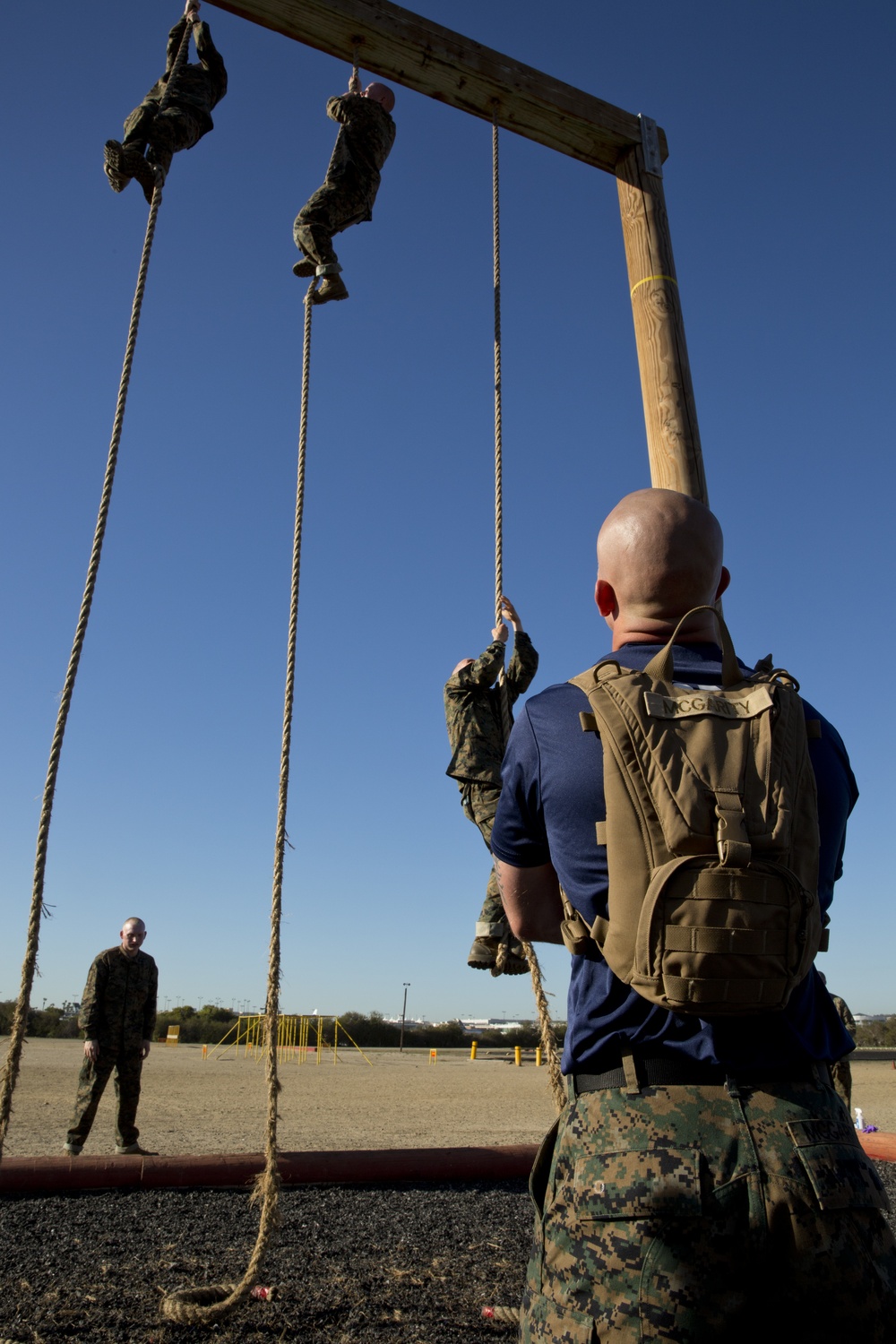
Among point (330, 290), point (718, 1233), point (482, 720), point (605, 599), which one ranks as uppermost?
point (330, 290)

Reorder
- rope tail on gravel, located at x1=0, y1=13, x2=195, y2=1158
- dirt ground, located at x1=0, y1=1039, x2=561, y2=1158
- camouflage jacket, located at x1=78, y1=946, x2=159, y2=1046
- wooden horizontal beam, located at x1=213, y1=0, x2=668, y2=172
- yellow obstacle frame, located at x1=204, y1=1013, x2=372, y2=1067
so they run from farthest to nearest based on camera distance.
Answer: yellow obstacle frame, located at x1=204, y1=1013, x2=372, y2=1067, dirt ground, located at x1=0, y1=1039, x2=561, y2=1158, camouflage jacket, located at x1=78, y1=946, x2=159, y2=1046, wooden horizontal beam, located at x1=213, y1=0, x2=668, y2=172, rope tail on gravel, located at x1=0, y1=13, x2=195, y2=1158

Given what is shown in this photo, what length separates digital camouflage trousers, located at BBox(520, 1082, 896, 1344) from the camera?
121 centimetres

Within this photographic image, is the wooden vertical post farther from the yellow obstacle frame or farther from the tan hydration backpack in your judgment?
the yellow obstacle frame

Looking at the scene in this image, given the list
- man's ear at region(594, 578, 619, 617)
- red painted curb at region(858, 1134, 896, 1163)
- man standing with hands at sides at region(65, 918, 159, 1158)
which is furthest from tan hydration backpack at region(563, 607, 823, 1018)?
man standing with hands at sides at region(65, 918, 159, 1158)

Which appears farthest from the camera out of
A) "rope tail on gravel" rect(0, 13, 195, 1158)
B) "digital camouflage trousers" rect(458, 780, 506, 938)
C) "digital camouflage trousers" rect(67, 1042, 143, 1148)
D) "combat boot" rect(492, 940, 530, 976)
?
"digital camouflage trousers" rect(67, 1042, 143, 1148)

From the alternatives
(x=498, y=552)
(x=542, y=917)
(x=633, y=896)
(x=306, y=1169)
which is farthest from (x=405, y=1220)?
(x=633, y=896)

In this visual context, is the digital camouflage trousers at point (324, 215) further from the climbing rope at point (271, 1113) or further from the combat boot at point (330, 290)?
the climbing rope at point (271, 1113)

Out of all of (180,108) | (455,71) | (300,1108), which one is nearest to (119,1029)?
(300,1108)

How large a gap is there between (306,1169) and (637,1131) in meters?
4.81

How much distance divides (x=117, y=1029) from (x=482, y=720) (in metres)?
4.39

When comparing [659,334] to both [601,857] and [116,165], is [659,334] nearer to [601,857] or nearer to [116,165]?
[116,165]

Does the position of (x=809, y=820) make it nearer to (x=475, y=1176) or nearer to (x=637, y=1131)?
(x=637, y=1131)

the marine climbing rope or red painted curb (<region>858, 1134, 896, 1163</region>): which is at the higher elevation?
the marine climbing rope

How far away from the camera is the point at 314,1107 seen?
42.4 ft
